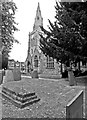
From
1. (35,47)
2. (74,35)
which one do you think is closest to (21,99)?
(74,35)

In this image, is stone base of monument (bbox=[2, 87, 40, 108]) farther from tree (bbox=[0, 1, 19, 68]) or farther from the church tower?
the church tower

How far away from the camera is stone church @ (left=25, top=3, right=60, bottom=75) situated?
73.6ft

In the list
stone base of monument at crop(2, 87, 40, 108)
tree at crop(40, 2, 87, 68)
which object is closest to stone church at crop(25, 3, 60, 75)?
tree at crop(40, 2, 87, 68)

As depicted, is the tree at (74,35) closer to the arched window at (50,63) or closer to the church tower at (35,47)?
the arched window at (50,63)

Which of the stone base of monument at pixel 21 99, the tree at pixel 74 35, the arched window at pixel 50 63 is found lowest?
the stone base of monument at pixel 21 99

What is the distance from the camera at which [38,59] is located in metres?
24.6

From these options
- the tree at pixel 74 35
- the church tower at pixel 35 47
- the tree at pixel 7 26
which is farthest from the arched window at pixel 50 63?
the tree at pixel 74 35

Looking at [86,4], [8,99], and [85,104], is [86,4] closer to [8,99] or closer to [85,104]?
[85,104]

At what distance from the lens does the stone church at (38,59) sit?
22422mm

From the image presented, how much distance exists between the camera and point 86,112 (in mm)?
4441

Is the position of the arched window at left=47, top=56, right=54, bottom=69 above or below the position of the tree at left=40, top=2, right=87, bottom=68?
below

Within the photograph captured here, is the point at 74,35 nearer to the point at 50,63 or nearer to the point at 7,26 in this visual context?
the point at 7,26

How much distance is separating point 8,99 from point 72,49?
637 cm

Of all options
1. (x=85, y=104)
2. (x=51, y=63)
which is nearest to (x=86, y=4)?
(x=85, y=104)
